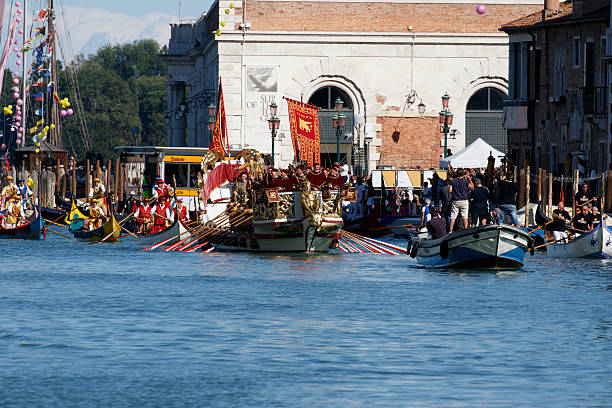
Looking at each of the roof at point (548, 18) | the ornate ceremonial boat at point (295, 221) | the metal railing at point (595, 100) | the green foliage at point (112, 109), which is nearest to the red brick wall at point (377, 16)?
the roof at point (548, 18)

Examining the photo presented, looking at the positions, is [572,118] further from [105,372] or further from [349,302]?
[105,372]

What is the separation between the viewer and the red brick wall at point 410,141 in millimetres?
67812

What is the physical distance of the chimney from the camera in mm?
55375

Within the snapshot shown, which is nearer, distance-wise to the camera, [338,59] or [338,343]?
[338,343]

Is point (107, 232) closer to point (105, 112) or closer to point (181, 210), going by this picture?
point (181, 210)

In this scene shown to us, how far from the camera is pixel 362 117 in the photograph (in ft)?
221

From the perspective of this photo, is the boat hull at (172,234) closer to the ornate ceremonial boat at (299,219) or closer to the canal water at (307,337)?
the ornate ceremonial boat at (299,219)

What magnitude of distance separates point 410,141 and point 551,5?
13977mm

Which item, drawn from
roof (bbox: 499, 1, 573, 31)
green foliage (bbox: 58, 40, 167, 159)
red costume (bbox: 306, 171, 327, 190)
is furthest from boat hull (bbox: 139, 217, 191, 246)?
green foliage (bbox: 58, 40, 167, 159)

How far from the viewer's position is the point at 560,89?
5169 cm

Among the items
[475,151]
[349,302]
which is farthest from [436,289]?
[475,151]

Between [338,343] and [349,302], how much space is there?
5.29m

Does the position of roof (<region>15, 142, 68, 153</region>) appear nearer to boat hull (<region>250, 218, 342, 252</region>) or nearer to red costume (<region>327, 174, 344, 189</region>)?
boat hull (<region>250, 218, 342, 252</region>)

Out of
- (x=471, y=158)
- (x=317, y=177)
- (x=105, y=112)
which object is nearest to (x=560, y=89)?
(x=471, y=158)
